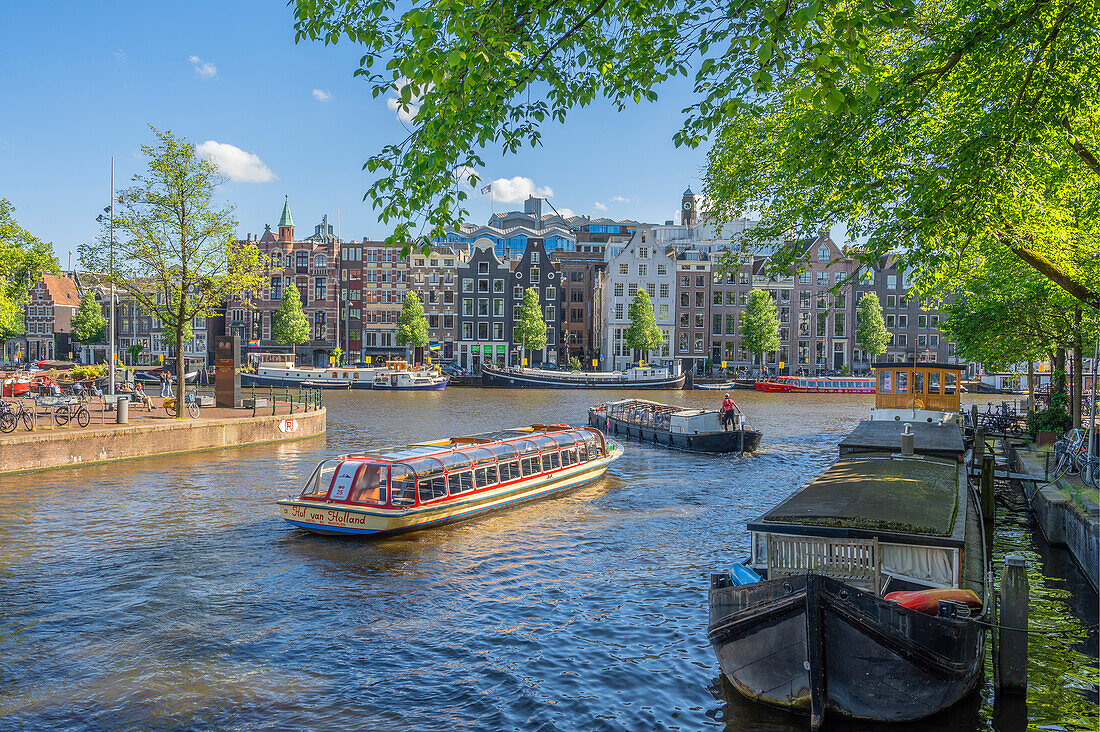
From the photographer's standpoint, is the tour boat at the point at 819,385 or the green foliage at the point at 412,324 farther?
the green foliage at the point at 412,324

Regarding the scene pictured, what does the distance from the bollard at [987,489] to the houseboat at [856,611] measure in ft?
36.0

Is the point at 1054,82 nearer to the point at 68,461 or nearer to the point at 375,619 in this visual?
the point at 375,619

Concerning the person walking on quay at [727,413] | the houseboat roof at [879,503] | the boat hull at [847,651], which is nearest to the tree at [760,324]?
the person walking on quay at [727,413]

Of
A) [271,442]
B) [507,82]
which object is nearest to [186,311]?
[271,442]

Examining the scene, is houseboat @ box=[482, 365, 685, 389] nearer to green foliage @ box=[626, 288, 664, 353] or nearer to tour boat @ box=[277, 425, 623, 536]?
green foliage @ box=[626, 288, 664, 353]

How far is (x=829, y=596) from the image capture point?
9633 mm

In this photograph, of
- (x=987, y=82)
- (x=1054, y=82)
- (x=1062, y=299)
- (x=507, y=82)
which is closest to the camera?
(x=507, y=82)

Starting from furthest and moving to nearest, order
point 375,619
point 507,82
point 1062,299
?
1. point 1062,299
2. point 375,619
3. point 507,82

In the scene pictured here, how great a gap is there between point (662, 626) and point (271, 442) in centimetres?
2595

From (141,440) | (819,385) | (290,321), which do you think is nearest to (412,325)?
(290,321)

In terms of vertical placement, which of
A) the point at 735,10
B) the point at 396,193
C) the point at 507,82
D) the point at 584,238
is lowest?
the point at 396,193

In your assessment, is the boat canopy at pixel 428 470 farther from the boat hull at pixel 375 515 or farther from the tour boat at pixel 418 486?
the boat hull at pixel 375 515

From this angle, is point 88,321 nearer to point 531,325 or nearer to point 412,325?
point 412,325

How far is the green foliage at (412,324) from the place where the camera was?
318 feet
